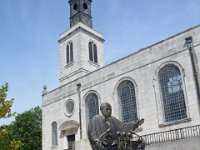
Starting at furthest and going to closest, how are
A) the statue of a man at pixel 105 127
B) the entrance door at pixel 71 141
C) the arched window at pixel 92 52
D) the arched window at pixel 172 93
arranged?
the arched window at pixel 92 52
the entrance door at pixel 71 141
the arched window at pixel 172 93
the statue of a man at pixel 105 127

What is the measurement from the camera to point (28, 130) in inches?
1495

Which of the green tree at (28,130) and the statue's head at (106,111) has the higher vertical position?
the green tree at (28,130)

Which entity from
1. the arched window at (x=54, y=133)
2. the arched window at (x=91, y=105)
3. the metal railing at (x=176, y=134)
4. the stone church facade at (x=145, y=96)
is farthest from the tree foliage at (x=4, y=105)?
the arched window at (x=54, y=133)

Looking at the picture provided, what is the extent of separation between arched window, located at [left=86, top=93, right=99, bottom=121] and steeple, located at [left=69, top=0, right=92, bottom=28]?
50.1 ft

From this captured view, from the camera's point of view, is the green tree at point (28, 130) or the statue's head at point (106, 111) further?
the green tree at point (28, 130)

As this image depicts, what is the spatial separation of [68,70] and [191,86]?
64.1 feet

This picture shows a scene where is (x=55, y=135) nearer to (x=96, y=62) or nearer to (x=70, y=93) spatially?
(x=70, y=93)

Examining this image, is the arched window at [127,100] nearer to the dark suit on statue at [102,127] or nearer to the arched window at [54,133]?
the arched window at [54,133]

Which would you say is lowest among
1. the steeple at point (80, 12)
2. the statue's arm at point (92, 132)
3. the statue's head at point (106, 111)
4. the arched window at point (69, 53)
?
the statue's arm at point (92, 132)

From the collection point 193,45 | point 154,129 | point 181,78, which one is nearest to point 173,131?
point 154,129

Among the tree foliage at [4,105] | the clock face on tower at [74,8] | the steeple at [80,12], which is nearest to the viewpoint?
the tree foliage at [4,105]

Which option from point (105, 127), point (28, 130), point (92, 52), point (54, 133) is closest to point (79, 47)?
point (92, 52)

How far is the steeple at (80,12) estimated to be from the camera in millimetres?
40438

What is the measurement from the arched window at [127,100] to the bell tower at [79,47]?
1122 cm
